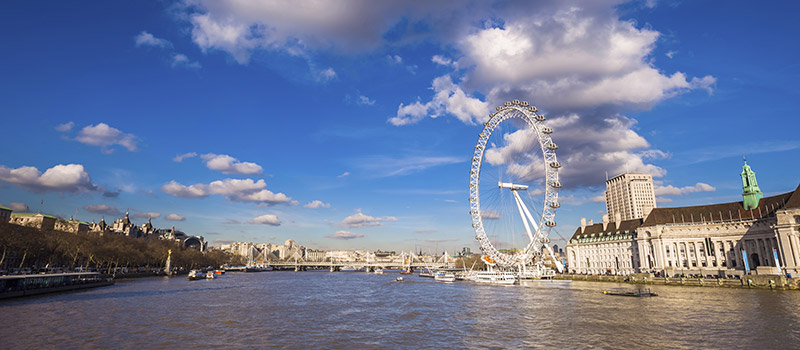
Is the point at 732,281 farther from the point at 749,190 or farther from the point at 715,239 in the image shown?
the point at 749,190

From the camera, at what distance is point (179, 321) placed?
37.9 metres

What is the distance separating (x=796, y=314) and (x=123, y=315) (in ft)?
209

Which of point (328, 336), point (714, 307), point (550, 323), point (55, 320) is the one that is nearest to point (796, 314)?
point (714, 307)

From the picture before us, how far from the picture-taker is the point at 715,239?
99312mm

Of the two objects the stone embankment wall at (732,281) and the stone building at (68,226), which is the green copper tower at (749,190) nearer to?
the stone embankment wall at (732,281)

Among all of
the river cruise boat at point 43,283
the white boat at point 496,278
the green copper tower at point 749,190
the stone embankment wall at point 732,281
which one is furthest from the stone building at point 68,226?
the green copper tower at point 749,190

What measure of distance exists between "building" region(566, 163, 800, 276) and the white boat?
114 feet

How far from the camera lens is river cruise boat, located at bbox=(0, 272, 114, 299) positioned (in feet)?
171

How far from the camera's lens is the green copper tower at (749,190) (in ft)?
320

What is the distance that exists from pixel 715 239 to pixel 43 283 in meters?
132

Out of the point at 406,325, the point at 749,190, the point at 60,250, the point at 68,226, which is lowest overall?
the point at 406,325

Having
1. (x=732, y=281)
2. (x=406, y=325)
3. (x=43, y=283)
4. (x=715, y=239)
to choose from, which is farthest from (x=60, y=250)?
(x=715, y=239)

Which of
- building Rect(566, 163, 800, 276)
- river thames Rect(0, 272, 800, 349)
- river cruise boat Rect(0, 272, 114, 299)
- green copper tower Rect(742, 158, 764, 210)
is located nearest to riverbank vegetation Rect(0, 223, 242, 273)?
river cruise boat Rect(0, 272, 114, 299)

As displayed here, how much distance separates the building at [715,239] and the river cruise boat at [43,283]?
376 feet
